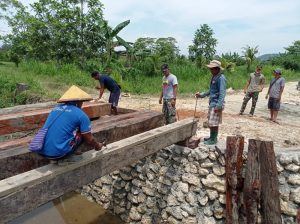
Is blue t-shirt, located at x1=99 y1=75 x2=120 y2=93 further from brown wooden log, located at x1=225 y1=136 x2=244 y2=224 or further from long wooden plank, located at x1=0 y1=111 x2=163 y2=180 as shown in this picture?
brown wooden log, located at x1=225 y1=136 x2=244 y2=224

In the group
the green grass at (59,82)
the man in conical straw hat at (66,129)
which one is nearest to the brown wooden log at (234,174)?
the man in conical straw hat at (66,129)

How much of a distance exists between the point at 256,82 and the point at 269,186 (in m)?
4.94

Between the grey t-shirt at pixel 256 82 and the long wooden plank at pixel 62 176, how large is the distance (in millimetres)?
5130

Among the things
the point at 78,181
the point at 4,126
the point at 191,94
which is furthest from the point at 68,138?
the point at 191,94

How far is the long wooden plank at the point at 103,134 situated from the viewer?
3133mm

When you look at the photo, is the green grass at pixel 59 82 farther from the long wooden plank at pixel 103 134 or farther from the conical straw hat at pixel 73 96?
the conical straw hat at pixel 73 96

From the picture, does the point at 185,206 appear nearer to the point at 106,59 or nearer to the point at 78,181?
the point at 78,181

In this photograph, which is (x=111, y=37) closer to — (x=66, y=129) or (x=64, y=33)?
(x=64, y=33)

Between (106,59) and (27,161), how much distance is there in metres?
14.4

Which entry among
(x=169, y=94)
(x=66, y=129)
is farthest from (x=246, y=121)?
(x=66, y=129)

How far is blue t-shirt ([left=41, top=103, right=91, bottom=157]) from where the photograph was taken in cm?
283

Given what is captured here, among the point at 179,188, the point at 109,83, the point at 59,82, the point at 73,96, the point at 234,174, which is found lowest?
the point at 179,188

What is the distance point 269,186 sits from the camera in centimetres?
420

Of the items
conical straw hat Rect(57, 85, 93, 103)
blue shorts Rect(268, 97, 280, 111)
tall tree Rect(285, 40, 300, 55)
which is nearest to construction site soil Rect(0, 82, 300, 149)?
blue shorts Rect(268, 97, 280, 111)
